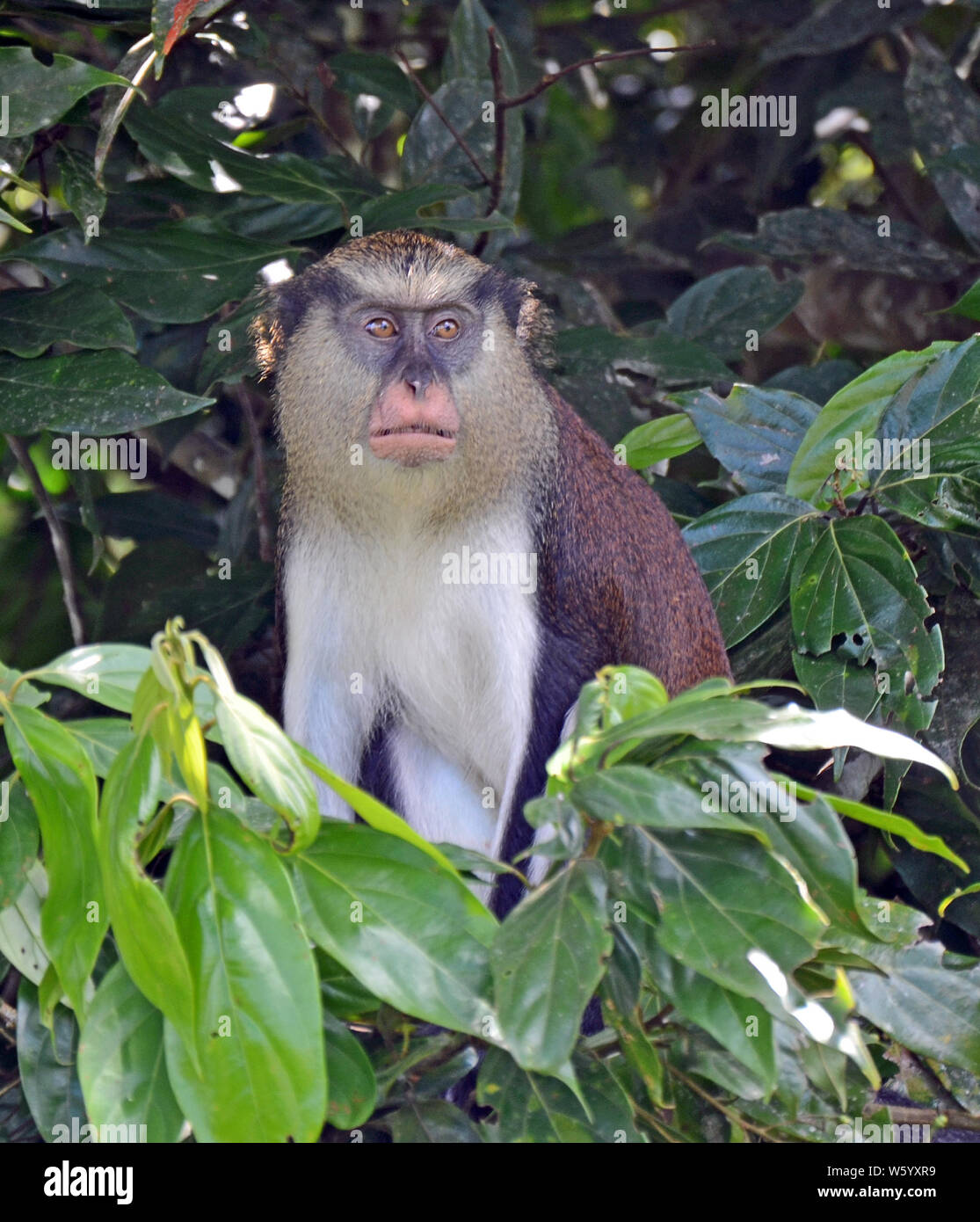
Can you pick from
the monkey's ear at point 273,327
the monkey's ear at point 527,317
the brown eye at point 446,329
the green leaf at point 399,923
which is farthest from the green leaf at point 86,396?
the green leaf at point 399,923

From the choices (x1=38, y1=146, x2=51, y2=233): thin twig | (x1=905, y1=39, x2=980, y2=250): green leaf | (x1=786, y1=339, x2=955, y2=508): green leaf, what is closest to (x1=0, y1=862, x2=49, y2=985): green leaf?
(x1=786, y1=339, x2=955, y2=508): green leaf

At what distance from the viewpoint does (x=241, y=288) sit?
4887 mm

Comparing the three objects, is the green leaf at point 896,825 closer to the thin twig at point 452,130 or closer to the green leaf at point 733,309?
the thin twig at point 452,130

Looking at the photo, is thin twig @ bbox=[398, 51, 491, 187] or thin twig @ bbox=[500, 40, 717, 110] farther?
thin twig @ bbox=[398, 51, 491, 187]

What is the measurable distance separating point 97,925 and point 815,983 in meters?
1.27

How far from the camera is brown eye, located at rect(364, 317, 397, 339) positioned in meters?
4.31

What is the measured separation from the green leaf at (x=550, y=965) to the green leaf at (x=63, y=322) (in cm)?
253

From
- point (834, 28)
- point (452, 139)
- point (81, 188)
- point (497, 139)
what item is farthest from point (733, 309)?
point (81, 188)

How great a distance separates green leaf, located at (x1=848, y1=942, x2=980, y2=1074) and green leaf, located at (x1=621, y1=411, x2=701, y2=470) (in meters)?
2.28

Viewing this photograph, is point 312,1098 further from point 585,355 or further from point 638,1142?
point 585,355

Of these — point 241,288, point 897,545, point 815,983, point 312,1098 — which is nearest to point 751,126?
point 241,288

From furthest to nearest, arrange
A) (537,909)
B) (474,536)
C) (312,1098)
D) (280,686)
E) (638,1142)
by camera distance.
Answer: (280,686) → (474,536) → (638,1142) → (537,909) → (312,1098)

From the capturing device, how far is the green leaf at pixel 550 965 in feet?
7.63

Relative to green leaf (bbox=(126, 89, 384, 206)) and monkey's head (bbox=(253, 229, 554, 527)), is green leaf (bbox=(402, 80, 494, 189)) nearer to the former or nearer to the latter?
green leaf (bbox=(126, 89, 384, 206))
